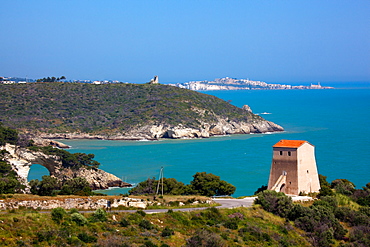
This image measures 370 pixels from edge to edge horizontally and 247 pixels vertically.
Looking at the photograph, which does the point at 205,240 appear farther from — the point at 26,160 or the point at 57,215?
the point at 26,160

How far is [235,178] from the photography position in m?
57.2

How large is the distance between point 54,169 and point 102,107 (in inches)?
2320

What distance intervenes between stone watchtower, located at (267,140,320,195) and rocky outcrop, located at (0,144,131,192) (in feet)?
80.9

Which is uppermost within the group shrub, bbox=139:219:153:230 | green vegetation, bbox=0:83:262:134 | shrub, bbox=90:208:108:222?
green vegetation, bbox=0:83:262:134

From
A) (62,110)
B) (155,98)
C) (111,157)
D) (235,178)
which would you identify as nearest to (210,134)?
(155,98)

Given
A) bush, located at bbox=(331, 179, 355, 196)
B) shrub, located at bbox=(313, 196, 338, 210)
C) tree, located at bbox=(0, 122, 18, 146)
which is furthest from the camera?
tree, located at bbox=(0, 122, 18, 146)

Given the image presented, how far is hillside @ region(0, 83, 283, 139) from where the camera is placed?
10188 cm

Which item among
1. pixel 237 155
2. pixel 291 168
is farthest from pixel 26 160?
pixel 291 168

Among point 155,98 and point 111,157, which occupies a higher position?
point 155,98

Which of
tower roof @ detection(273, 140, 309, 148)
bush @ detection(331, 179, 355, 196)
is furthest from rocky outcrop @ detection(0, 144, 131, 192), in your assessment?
tower roof @ detection(273, 140, 309, 148)

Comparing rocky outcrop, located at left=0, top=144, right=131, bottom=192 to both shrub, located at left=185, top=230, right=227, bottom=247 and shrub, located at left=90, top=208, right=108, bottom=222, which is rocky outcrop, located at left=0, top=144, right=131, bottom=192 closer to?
shrub, located at left=90, top=208, right=108, bottom=222

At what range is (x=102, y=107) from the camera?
116m

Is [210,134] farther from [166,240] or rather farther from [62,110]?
[166,240]

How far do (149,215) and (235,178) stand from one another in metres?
36.1
